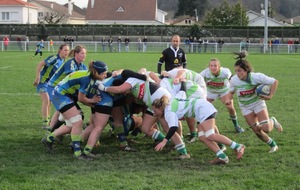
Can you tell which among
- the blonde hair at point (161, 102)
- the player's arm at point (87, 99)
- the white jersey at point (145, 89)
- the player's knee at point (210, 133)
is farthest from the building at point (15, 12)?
the player's knee at point (210, 133)

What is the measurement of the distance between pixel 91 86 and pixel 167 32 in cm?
4714

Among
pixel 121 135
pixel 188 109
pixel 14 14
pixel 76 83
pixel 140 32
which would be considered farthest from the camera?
pixel 14 14

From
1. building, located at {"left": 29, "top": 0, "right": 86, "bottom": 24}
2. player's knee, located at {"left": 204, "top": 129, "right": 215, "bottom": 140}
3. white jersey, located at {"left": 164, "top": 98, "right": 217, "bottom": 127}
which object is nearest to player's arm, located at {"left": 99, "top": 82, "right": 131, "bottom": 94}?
white jersey, located at {"left": 164, "top": 98, "right": 217, "bottom": 127}

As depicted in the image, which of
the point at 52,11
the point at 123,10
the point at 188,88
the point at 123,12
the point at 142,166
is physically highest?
the point at 52,11

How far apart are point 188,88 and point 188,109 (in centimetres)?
85

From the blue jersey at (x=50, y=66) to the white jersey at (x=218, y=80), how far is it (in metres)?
2.86

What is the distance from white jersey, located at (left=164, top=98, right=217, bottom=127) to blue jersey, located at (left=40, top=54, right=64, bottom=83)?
10.6ft

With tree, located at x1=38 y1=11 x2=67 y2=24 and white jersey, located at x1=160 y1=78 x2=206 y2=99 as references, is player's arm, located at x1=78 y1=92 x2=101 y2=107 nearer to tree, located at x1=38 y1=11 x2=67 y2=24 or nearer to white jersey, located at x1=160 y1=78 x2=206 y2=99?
white jersey, located at x1=160 y1=78 x2=206 y2=99

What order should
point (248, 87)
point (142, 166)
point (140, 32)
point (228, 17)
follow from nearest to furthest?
point (142, 166), point (248, 87), point (140, 32), point (228, 17)

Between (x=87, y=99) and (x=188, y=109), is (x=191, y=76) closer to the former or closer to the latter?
(x=188, y=109)

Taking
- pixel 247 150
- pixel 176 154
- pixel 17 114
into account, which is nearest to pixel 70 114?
pixel 176 154

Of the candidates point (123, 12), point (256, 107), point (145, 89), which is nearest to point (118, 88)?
point (145, 89)

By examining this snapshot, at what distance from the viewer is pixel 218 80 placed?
30.3ft

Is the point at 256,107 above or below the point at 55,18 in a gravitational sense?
below
